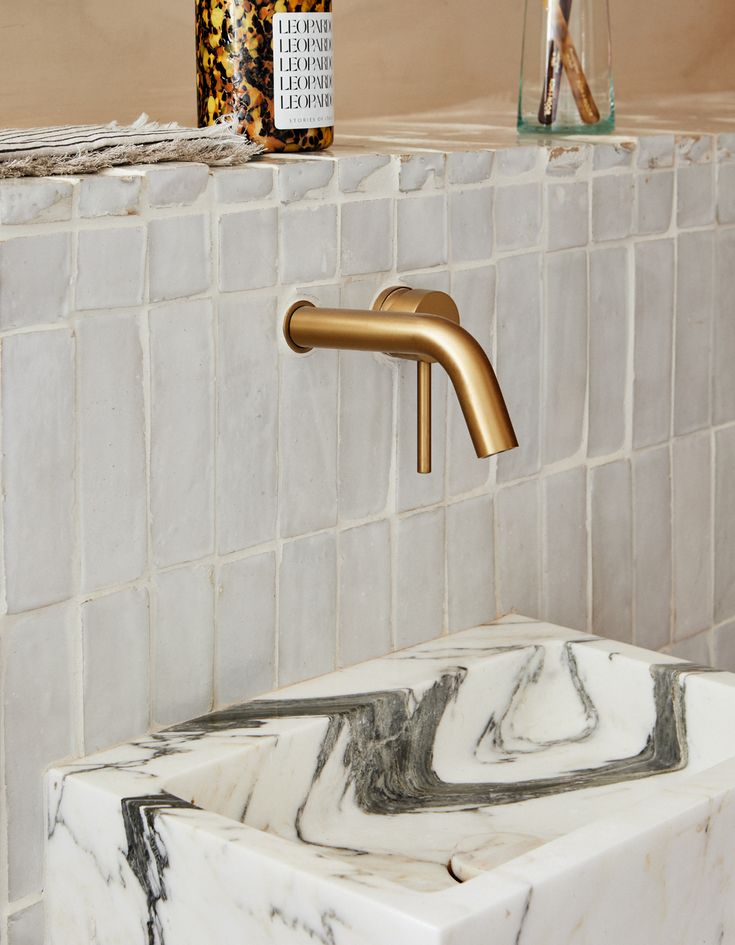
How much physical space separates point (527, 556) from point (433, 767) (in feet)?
0.71

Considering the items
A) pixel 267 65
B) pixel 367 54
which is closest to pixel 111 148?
pixel 267 65

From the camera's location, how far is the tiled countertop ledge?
0.73 meters

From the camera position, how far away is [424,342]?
75cm

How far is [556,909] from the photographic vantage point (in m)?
0.66

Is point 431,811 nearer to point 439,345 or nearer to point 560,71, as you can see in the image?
point 439,345

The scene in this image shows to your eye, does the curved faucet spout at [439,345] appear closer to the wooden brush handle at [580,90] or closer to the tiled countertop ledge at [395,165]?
the tiled countertop ledge at [395,165]

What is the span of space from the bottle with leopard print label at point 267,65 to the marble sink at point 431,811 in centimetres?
36

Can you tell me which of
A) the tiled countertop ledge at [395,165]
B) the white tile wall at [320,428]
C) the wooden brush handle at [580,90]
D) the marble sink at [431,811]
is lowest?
the marble sink at [431,811]

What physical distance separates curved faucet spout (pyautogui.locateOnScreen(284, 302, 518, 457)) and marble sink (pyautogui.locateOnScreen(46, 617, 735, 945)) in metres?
0.21

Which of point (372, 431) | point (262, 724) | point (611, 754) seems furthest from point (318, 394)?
point (611, 754)

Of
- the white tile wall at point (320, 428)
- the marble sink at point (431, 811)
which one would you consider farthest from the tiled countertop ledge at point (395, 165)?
the marble sink at point (431, 811)

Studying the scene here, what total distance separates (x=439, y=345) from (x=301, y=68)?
0.25 meters

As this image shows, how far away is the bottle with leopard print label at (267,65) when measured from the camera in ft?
2.87

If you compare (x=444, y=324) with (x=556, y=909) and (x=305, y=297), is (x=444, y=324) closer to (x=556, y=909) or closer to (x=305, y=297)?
(x=305, y=297)
